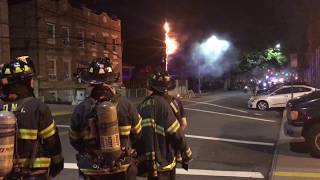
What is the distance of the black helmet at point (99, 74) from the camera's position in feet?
Answer: 14.1

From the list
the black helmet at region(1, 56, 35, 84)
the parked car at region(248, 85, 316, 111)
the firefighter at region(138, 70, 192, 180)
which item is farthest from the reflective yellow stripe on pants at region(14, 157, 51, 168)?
the parked car at region(248, 85, 316, 111)

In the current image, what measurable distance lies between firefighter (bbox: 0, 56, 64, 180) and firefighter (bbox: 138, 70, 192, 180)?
3.72 feet

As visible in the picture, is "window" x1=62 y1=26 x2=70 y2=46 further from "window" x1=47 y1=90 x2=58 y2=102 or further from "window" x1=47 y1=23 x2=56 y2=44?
"window" x1=47 y1=90 x2=58 y2=102

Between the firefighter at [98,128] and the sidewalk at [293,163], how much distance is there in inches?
180

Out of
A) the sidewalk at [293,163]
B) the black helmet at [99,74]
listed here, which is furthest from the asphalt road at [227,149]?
the black helmet at [99,74]

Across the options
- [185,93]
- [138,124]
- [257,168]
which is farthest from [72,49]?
[138,124]

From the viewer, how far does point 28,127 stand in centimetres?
396

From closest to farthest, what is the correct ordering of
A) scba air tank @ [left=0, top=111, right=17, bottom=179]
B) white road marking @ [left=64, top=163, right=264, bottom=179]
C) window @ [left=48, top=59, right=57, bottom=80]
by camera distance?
scba air tank @ [left=0, top=111, right=17, bottom=179], white road marking @ [left=64, top=163, right=264, bottom=179], window @ [left=48, top=59, right=57, bottom=80]

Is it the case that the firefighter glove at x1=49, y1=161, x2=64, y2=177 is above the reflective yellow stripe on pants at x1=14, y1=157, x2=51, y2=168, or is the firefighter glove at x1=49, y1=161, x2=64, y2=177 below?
below

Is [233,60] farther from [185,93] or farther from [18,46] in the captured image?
[18,46]

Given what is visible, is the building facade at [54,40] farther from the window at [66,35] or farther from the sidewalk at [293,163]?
the sidewalk at [293,163]

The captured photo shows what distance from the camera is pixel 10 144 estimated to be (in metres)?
3.69

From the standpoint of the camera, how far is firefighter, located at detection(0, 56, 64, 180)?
395cm

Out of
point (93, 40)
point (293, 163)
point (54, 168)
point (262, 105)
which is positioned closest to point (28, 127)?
point (54, 168)
